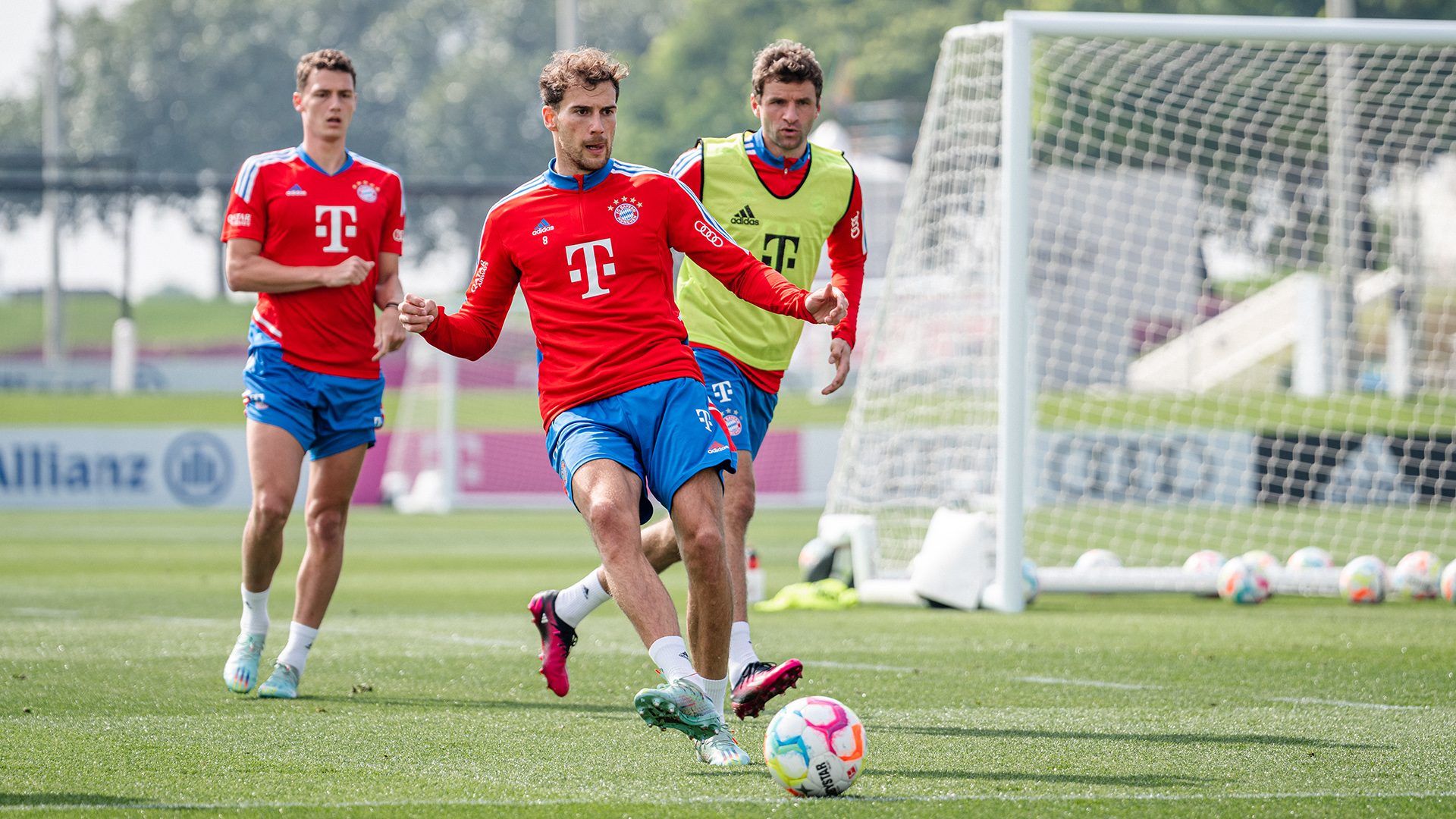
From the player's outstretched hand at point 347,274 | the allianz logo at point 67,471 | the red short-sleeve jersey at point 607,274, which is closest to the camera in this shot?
the red short-sleeve jersey at point 607,274

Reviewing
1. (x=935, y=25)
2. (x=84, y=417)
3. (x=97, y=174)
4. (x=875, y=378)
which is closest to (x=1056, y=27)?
(x=875, y=378)

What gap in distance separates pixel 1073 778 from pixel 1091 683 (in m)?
2.13

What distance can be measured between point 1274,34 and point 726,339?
18.0ft

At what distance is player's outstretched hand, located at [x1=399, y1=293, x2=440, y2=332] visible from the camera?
4.64 m

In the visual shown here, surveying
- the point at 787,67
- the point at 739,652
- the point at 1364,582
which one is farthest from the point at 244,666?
the point at 1364,582

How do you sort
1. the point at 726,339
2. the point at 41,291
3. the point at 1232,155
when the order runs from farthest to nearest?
the point at 41,291 → the point at 1232,155 → the point at 726,339

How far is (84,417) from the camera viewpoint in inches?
1140

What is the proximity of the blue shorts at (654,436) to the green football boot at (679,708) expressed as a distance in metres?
0.63

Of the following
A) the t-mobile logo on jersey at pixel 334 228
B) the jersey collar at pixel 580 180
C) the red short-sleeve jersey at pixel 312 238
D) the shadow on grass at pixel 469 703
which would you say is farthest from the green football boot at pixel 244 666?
the jersey collar at pixel 580 180

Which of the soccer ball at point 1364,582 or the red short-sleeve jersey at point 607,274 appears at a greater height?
the red short-sleeve jersey at point 607,274

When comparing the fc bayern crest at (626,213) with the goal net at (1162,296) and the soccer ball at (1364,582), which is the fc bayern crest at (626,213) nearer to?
the goal net at (1162,296)

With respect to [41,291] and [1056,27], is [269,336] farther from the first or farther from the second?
[41,291]

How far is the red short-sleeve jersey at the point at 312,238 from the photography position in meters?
6.17

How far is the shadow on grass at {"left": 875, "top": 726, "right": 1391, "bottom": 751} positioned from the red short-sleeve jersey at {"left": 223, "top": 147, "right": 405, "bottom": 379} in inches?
104
